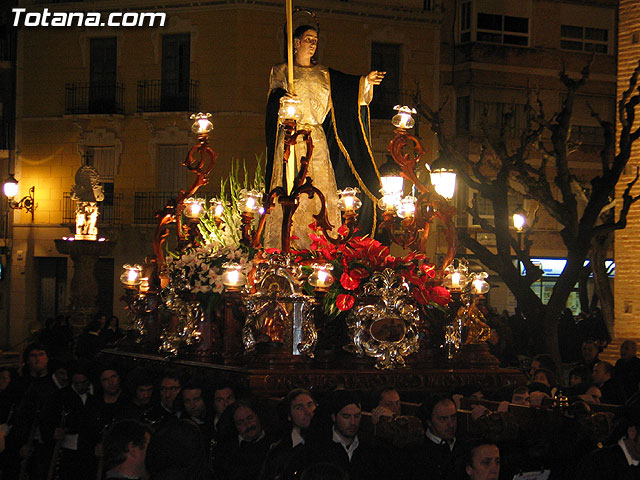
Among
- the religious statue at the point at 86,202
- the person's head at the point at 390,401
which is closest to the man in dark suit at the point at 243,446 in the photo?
the person's head at the point at 390,401

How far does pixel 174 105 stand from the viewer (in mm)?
23812

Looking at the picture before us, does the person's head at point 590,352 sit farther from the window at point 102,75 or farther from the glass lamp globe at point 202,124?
the window at point 102,75

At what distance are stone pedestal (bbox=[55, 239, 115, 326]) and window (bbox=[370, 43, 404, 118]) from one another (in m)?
7.24

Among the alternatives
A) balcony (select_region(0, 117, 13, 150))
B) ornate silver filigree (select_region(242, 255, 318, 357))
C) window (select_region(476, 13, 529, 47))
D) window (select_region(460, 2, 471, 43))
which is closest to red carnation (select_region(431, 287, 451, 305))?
ornate silver filigree (select_region(242, 255, 318, 357))

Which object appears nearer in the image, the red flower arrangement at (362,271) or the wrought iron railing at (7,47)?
the red flower arrangement at (362,271)

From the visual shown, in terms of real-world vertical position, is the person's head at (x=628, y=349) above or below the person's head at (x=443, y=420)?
above

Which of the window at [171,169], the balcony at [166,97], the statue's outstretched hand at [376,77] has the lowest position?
the statue's outstretched hand at [376,77]

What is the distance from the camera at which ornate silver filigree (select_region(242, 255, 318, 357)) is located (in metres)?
7.77

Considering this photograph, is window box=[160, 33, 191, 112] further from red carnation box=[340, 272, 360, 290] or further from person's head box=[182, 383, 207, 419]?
person's head box=[182, 383, 207, 419]

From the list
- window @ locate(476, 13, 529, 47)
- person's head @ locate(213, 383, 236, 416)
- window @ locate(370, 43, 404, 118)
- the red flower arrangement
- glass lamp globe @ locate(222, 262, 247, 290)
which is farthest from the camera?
window @ locate(476, 13, 529, 47)

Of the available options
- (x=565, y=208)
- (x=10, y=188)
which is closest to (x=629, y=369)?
(x=565, y=208)

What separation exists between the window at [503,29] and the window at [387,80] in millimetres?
2958

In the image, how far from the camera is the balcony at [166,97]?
928 inches

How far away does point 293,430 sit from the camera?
240 inches
